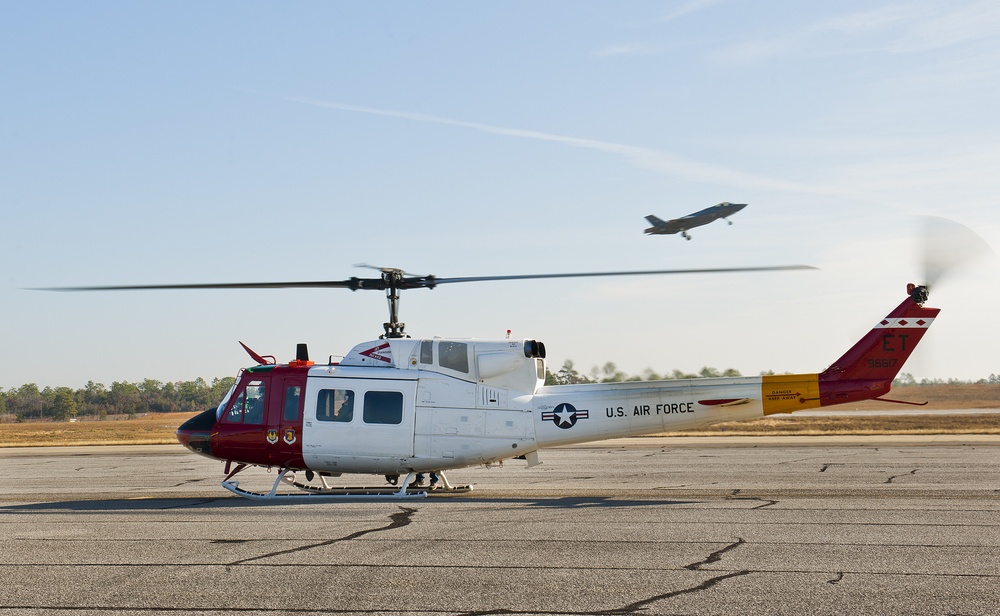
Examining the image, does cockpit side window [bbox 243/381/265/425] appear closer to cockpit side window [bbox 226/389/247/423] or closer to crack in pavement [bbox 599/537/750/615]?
cockpit side window [bbox 226/389/247/423]

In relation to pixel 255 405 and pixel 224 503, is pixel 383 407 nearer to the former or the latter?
pixel 255 405

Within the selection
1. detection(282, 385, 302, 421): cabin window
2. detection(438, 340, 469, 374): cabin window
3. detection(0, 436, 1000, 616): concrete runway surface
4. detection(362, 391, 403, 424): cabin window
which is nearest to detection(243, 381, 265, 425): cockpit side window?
detection(282, 385, 302, 421): cabin window

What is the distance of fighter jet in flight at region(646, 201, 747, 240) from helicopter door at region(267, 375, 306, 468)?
20115 millimetres

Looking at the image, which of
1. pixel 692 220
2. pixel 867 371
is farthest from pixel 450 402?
pixel 692 220

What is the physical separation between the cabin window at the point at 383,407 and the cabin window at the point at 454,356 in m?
1.08

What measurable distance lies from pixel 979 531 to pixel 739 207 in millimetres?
31502

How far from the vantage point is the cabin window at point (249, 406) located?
18141 millimetres

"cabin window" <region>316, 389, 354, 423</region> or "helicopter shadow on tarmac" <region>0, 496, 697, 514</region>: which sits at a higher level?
"cabin window" <region>316, 389, 354, 423</region>

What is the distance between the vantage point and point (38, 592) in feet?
29.6

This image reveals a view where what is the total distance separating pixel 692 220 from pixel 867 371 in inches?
947

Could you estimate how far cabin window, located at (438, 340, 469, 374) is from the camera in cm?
1778

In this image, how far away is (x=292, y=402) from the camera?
1795 centimetres

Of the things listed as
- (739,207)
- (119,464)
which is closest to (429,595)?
(119,464)

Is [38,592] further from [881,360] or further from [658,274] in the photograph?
[881,360]
